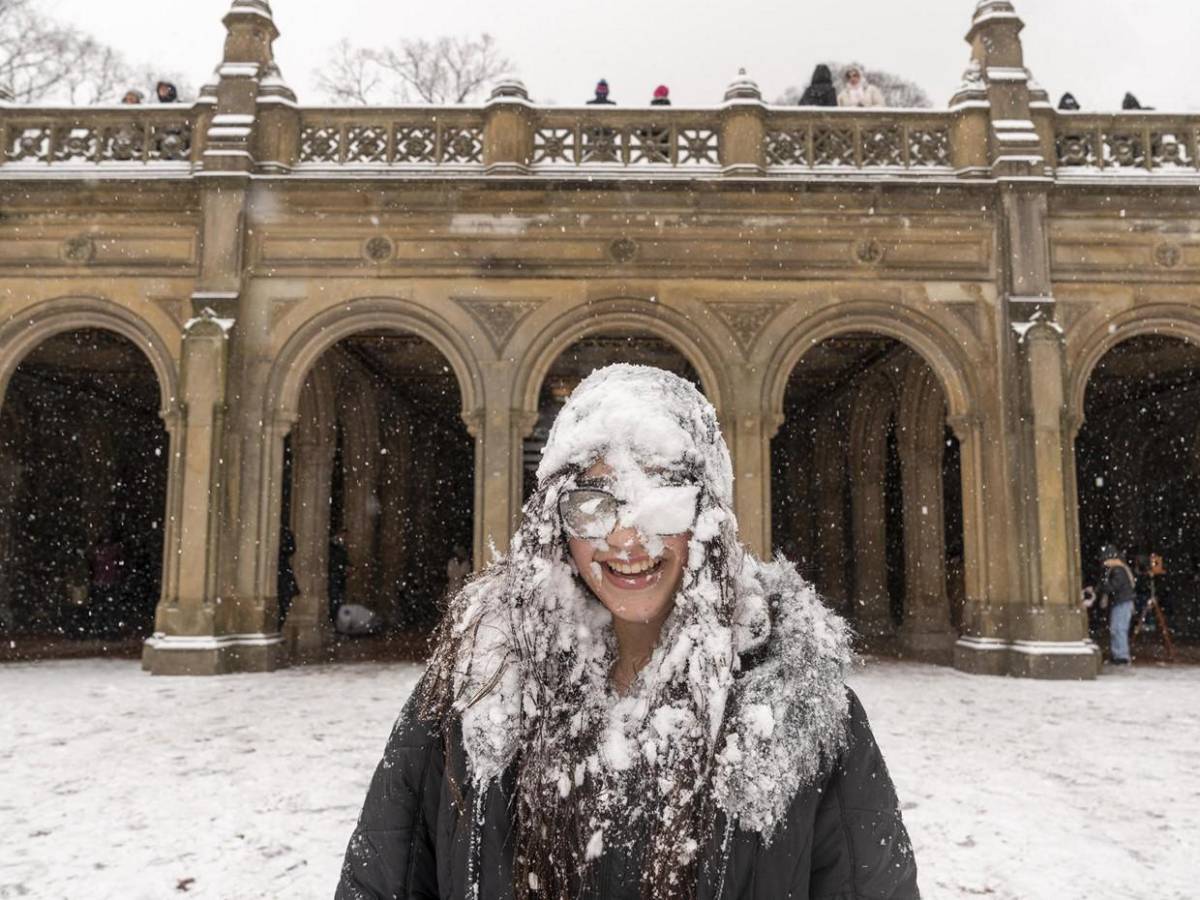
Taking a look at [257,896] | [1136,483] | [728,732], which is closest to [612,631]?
[728,732]

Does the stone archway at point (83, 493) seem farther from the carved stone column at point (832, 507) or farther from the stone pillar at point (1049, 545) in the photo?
the stone pillar at point (1049, 545)

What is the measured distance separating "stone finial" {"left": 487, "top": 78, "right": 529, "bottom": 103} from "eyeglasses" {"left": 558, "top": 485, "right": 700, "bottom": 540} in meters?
11.5

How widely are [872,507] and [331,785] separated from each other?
12095mm

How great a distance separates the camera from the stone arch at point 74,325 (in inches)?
453

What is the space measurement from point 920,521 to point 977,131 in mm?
6068

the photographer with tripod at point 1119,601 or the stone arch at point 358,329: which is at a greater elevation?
the stone arch at point 358,329

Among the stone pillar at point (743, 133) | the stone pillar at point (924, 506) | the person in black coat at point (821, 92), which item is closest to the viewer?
the stone pillar at point (743, 133)

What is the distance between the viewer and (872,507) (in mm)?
15469

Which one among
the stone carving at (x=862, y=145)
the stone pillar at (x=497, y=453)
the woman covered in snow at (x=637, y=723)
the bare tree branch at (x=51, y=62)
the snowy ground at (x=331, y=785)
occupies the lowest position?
the snowy ground at (x=331, y=785)

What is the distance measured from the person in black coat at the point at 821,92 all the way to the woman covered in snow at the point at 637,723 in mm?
13170

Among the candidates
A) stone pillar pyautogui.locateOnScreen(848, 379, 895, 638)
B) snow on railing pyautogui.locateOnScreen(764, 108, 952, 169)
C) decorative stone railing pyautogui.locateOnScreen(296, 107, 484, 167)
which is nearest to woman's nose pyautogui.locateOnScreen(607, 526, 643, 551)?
decorative stone railing pyautogui.locateOnScreen(296, 107, 484, 167)

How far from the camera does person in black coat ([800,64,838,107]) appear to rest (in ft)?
43.0

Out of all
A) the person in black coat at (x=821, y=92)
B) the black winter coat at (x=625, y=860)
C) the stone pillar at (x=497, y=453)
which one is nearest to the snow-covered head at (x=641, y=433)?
the black winter coat at (x=625, y=860)

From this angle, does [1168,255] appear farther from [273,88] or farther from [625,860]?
[625,860]
